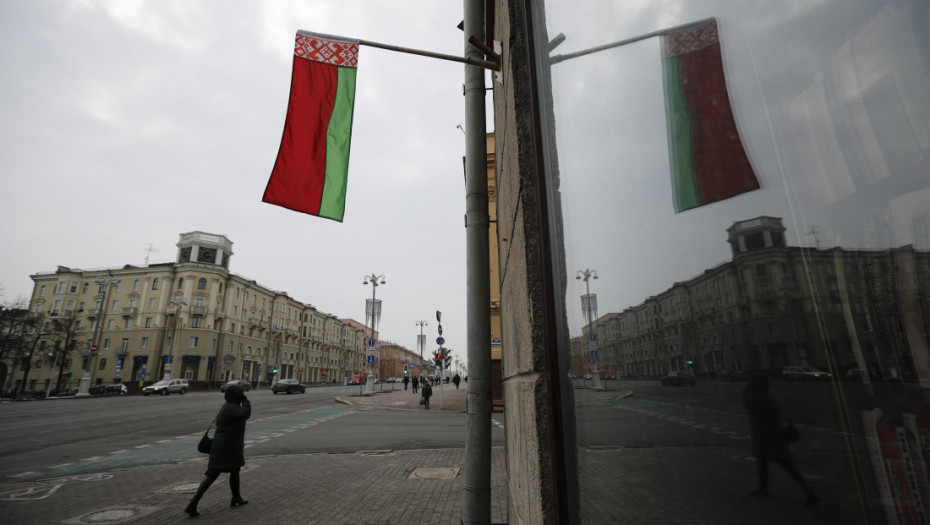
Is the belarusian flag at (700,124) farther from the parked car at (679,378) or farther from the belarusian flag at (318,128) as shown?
the belarusian flag at (318,128)

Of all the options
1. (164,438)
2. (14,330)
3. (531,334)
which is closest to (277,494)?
(531,334)

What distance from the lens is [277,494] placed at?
620 centimetres

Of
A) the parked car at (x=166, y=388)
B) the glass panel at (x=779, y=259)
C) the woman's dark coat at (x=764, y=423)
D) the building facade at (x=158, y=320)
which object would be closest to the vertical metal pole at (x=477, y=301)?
the glass panel at (x=779, y=259)

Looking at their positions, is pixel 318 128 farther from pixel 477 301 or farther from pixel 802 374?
pixel 802 374

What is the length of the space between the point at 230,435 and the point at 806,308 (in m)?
6.71

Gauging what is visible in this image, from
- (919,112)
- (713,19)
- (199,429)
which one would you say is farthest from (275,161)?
(199,429)

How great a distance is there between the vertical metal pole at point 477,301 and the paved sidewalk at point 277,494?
1.38 m

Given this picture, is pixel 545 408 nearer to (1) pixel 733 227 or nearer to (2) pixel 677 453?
(2) pixel 677 453

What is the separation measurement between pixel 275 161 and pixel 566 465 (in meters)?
4.64

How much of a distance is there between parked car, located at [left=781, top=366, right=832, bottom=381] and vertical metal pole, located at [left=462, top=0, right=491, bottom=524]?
358 cm

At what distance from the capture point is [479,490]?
3.73 metres

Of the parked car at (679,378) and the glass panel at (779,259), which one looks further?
the parked car at (679,378)

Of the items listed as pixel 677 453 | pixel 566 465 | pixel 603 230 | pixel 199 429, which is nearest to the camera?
pixel 677 453

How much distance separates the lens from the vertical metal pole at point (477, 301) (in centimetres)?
377
